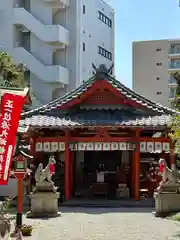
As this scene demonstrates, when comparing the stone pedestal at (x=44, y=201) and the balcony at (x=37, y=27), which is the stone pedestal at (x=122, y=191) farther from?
the balcony at (x=37, y=27)

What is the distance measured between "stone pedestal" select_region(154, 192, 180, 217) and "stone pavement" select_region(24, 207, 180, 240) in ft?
1.42

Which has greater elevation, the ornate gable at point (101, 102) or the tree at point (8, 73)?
the tree at point (8, 73)

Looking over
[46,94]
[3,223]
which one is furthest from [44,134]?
[46,94]

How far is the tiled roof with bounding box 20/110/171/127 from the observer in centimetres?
2028

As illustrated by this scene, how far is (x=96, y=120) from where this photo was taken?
2081 cm

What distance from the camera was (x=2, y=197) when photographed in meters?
22.3

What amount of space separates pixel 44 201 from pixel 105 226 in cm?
299

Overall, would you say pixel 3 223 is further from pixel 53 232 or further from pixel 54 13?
pixel 54 13

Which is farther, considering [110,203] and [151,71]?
[151,71]

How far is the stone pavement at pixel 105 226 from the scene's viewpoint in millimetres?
12830

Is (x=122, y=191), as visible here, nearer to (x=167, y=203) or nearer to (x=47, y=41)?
(x=167, y=203)

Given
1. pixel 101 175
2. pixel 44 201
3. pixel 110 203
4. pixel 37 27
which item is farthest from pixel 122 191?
pixel 37 27

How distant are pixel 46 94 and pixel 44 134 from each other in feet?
67.0

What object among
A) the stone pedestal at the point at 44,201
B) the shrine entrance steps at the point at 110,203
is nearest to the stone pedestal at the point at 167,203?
the shrine entrance steps at the point at 110,203
